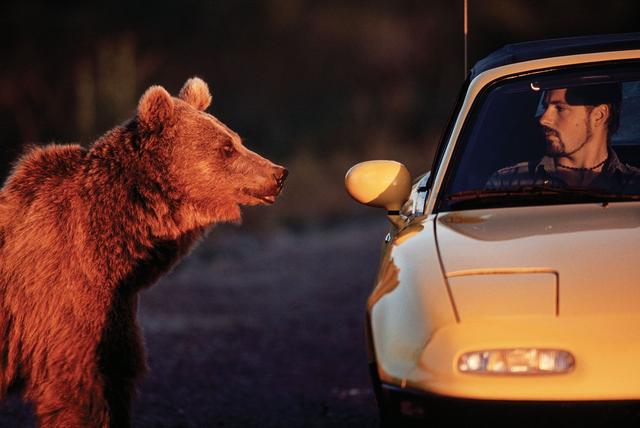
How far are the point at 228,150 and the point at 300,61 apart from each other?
90.8ft

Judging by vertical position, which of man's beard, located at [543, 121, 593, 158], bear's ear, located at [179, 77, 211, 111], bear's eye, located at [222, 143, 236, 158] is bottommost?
bear's eye, located at [222, 143, 236, 158]

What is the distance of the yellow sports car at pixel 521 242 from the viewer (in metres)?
3.53

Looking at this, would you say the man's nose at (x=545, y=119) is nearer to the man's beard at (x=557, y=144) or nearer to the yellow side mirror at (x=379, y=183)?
the man's beard at (x=557, y=144)

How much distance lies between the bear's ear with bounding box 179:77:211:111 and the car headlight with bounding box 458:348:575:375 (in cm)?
336

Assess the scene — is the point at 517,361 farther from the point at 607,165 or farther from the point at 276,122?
the point at 276,122

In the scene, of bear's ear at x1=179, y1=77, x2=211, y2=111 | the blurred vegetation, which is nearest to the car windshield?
bear's ear at x1=179, y1=77, x2=211, y2=111

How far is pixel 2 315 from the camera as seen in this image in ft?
17.9

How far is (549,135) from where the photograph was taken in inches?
205

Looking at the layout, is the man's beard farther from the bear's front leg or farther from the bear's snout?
the bear's front leg

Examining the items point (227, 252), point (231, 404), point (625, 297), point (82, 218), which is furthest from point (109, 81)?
point (625, 297)

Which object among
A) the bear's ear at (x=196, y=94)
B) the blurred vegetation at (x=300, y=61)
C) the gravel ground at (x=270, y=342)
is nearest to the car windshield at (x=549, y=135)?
the gravel ground at (x=270, y=342)

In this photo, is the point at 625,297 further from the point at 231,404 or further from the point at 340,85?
the point at 340,85

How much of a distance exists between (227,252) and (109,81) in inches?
114

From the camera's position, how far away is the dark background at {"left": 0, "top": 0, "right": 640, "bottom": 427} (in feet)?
27.8
